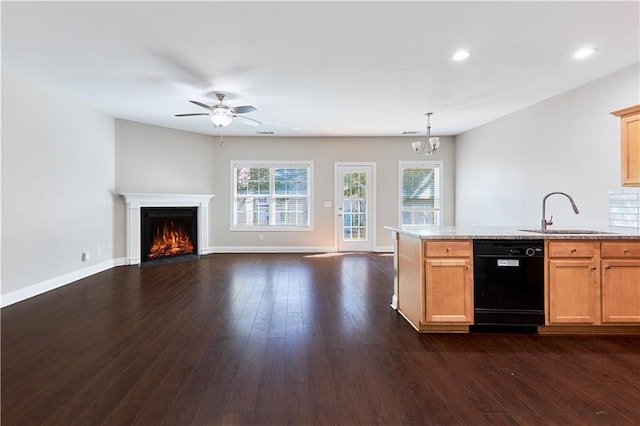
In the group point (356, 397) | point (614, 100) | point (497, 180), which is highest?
point (614, 100)

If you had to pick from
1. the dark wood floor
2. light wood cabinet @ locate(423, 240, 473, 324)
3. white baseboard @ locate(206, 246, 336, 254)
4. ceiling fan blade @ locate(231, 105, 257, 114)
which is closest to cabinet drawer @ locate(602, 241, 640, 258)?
the dark wood floor

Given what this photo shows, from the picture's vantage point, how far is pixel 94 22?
281cm

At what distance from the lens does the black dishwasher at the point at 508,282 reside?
2.93 m

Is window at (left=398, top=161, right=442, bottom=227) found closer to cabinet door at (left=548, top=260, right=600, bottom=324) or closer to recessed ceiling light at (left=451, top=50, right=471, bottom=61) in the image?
recessed ceiling light at (left=451, top=50, right=471, bottom=61)

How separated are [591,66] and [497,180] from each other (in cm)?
267

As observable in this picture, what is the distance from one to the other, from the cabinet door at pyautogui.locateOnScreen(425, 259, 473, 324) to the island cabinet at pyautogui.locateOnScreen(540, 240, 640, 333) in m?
0.71

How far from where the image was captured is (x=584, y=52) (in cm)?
335

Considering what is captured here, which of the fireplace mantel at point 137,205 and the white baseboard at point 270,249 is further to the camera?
the white baseboard at point 270,249

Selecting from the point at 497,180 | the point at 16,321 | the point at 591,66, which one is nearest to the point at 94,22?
the point at 16,321

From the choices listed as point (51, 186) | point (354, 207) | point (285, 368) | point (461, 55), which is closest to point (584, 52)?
point (461, 55)

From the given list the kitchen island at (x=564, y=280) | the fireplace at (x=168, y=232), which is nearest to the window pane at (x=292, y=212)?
the fireplace at (x=168, y=232)

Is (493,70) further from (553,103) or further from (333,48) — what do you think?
(333,48)

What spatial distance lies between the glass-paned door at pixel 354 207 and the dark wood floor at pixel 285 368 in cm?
396

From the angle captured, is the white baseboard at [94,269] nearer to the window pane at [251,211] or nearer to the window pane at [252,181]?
the window pane at [251,211]
